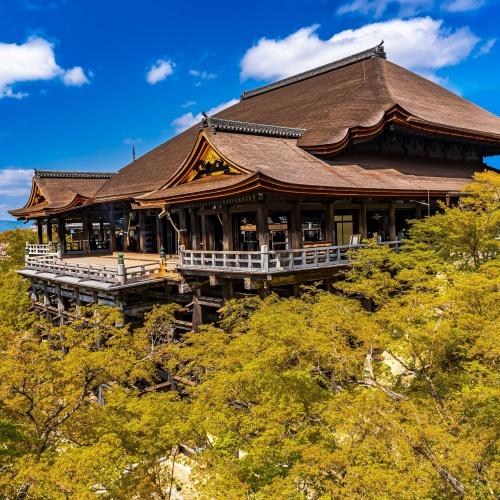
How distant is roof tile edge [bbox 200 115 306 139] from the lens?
18.0 m

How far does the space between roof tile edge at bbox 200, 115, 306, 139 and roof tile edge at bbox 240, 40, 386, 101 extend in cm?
1353

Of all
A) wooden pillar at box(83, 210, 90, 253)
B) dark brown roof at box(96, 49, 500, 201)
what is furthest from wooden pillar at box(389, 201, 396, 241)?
wooden pillar at box(83, 210, 90, 253)

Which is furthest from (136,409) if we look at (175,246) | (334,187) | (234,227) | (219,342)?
(175,246)

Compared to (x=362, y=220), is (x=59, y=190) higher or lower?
higher

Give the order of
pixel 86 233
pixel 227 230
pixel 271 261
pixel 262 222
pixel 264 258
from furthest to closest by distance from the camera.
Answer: pixel 86 233 → pixel 227 230 → pixel 262 222 → pixel 271 261 → pixel 264 258

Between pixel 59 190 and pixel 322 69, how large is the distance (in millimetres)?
22672

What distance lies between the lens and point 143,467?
775 cm

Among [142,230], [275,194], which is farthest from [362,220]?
[142,230]

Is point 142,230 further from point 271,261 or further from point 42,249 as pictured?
point 271,261

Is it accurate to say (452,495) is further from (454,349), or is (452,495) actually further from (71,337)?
(71,337)

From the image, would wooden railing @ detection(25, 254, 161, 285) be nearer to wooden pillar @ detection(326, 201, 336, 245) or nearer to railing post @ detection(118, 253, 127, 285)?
railing post @ detection(118, 253, 127, 285)

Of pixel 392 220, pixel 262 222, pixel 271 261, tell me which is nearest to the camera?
pixel 271 261

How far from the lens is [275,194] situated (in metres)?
14.8

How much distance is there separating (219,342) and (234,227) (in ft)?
30.1
